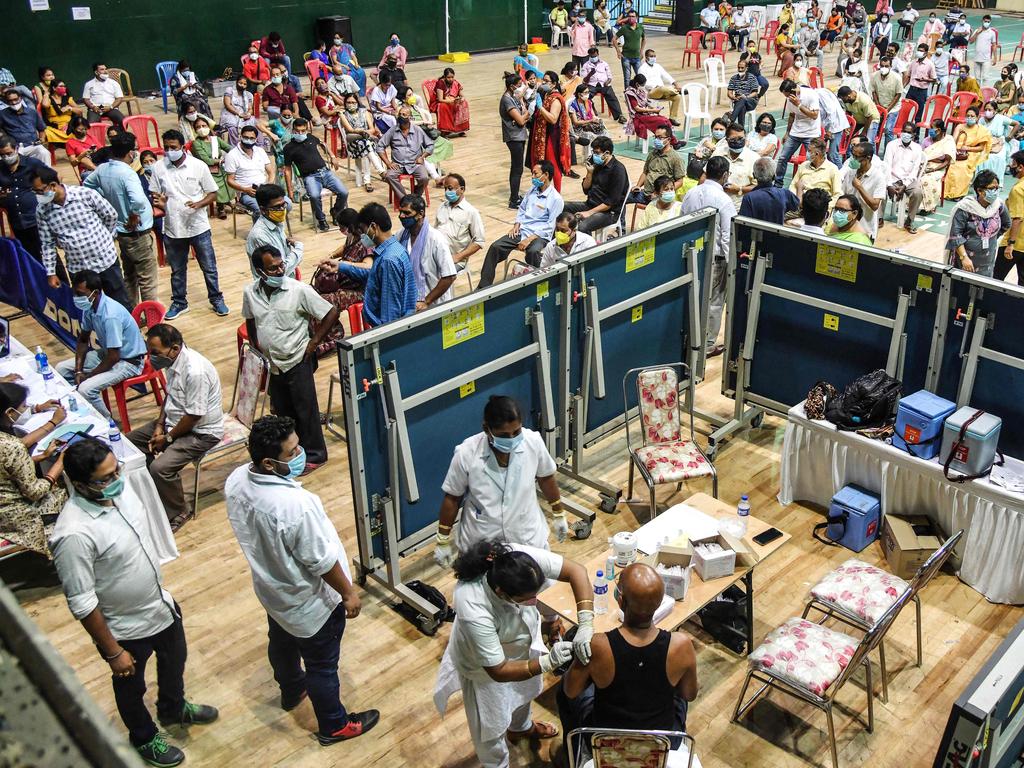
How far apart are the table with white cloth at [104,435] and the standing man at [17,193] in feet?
8.62

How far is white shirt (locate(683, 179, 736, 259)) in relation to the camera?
24.7 feet

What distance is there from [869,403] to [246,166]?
7592 mm

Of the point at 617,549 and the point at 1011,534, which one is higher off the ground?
the point at 617,549

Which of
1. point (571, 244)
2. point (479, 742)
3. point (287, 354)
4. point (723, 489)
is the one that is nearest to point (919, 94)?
point (571, 244)

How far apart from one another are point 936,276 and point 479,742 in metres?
3.86

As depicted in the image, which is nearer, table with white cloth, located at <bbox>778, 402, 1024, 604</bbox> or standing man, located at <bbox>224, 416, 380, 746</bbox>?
standing man, located at <bbox>224, 416, 380, 746</bbox>

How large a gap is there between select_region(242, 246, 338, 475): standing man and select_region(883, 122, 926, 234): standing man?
8.00 m

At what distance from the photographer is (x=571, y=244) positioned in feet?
25.1

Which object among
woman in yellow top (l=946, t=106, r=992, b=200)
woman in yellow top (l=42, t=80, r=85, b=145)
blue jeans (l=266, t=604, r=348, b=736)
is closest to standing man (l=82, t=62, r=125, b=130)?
woman in yellow top (l=42, t=80, r=85, b=145)

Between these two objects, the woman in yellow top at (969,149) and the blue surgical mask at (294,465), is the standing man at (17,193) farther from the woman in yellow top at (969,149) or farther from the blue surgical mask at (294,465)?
the woman in yellow top at (969,149)

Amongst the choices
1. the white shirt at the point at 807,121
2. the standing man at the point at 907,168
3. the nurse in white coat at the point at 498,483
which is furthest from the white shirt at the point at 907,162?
the nurse in white coat at the point at 498,483

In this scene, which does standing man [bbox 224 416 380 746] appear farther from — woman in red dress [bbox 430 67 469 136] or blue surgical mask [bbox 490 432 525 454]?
woman in red dress [bbox 430 67 469 136]

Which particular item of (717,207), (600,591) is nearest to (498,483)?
(600,591)

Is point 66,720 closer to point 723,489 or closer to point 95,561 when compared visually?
point 95,561
